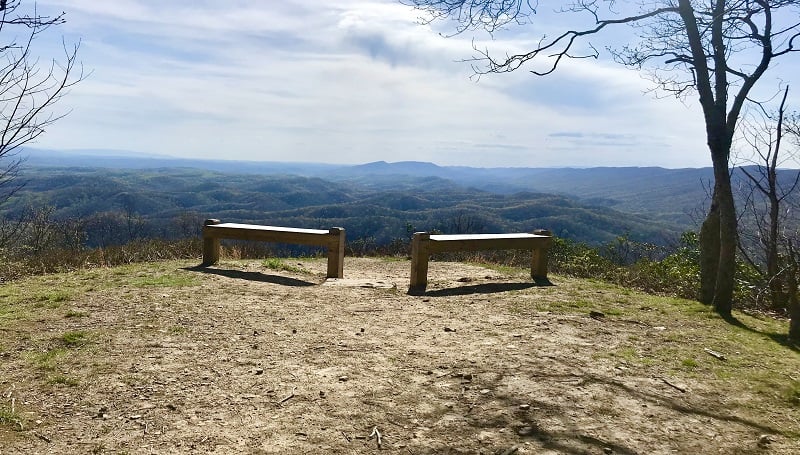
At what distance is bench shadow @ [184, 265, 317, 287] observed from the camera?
7.61 meters

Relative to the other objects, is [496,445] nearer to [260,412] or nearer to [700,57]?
[260,412]

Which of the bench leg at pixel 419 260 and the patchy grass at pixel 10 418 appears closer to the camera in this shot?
the patchy grass at pixel 10 418

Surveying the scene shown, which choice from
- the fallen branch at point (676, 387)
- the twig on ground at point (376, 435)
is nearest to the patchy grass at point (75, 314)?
the twig on ground at point (376, 435)

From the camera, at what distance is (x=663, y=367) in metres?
4.31

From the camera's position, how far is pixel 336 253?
26.5 ft

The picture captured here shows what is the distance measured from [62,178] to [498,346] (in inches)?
8521

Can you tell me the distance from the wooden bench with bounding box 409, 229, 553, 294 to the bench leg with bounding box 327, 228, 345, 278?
1179 mm

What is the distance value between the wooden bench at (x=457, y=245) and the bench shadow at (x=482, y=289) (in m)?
0.23

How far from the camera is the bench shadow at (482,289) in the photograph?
7180 millimetres

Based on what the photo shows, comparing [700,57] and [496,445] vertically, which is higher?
[700,57]

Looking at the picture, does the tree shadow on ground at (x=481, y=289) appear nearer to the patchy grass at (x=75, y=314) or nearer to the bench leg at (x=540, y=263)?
the bench leg at (x=540, y=263)

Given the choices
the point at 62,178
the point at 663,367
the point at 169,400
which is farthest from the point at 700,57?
the point at 62,178

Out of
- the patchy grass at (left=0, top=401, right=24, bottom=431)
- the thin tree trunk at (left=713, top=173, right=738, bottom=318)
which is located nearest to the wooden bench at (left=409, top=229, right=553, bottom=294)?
the thin tree trunk at (left=713, top=173, right=738, bottom=318)

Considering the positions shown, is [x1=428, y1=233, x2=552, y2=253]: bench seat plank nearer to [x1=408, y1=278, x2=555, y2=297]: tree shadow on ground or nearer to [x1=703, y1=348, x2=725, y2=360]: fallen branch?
[x1=408, y1=278, x2=555, y2=297]: tree shadow on ground
